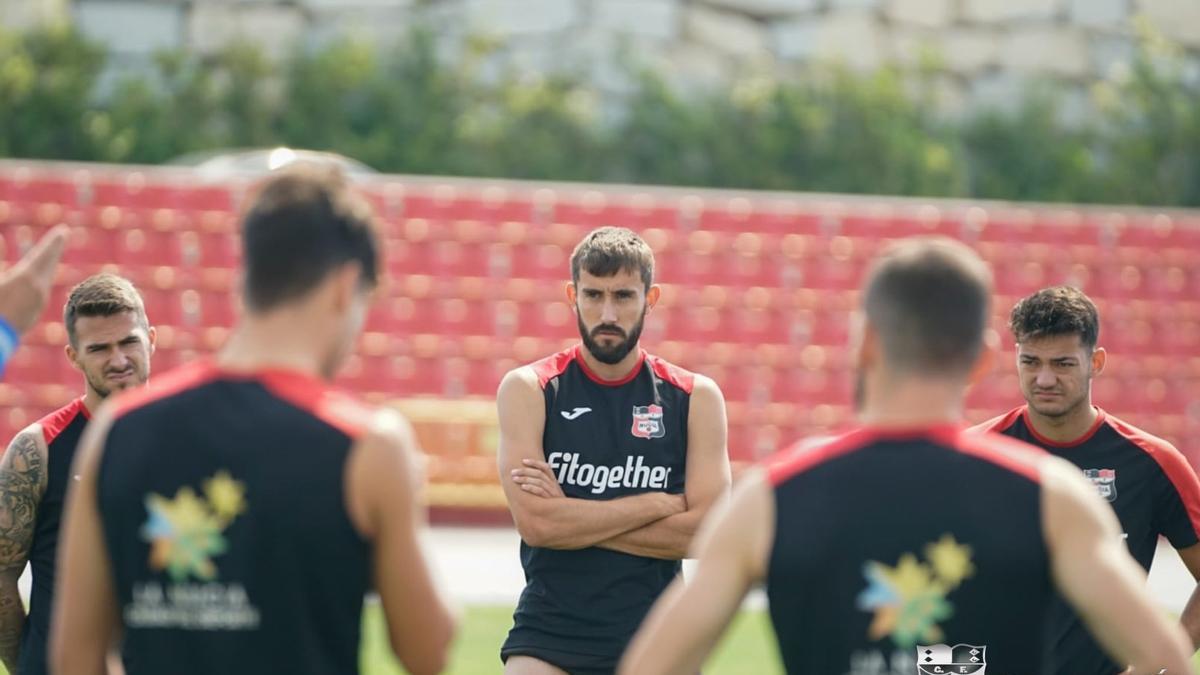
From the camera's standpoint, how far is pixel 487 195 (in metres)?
18.6

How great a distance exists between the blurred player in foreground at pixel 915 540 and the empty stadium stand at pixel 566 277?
13.8m

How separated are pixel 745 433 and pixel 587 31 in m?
10.7

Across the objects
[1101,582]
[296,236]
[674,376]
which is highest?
[296,236]

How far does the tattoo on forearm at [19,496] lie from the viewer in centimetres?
537

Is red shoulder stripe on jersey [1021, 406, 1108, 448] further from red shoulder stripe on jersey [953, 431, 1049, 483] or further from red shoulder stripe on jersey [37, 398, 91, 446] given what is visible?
red shoulder stripe on jersey [37, 398, 91, 446]

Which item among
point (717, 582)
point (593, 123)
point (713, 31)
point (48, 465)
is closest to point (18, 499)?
point (48, 465)

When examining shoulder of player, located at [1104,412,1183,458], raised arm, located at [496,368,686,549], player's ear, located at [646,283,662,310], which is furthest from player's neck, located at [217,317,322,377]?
shoulder of player, located at [1104,412,1183,458]

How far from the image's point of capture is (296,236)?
11.2ft

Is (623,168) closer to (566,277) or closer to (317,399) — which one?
(566,277)

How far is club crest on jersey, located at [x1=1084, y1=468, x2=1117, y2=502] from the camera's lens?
591 cm

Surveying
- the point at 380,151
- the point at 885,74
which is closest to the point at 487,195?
the point at 380,151

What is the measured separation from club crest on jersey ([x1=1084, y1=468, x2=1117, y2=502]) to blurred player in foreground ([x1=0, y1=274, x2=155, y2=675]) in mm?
3197

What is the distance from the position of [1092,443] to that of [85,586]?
372cm

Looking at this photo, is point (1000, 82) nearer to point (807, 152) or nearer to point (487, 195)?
point (807, 152)
